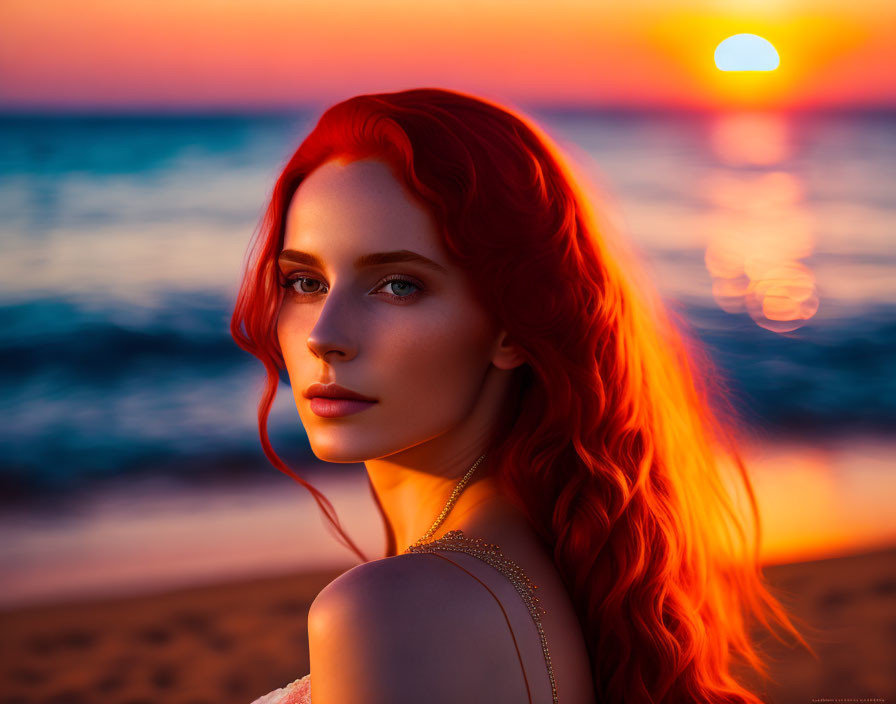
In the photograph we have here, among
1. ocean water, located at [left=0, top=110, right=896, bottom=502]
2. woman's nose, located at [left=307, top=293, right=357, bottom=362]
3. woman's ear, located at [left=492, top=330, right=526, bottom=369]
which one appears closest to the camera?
woman's nose, located at [left=307, top=293, right=357, bottom=362]

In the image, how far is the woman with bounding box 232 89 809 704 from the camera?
5.71 ft

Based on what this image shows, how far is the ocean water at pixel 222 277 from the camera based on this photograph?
952cm

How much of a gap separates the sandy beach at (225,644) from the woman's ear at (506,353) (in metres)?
3.69

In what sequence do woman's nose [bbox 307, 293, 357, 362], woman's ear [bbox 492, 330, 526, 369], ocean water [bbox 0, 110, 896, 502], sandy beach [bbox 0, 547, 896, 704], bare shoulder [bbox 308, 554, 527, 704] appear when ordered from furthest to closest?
ocean water [bbox 0, 110, 896, 502]
sandy beach [bbox 0, 547, 896, 704]
woman's ear [bbox 492, 330, 526, 369]
woman's nose [bbox 307, 293, 357, 362]
bare shoulder [bbox 308, 554, 527, 704]

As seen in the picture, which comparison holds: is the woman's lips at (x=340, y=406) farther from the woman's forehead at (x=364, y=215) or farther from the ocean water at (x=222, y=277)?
the ocean water at (x=222, y=277)

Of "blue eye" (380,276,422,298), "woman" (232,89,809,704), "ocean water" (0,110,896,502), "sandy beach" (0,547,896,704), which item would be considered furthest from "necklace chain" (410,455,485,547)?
"sandy beach" (0,547,896,704)

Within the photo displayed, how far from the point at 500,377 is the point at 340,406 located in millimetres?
332

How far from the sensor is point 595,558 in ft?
5.88

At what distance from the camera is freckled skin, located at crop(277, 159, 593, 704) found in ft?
5.68

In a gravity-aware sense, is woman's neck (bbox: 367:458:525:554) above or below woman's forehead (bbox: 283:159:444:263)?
below

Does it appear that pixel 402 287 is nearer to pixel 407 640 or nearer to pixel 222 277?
pixel 407 640

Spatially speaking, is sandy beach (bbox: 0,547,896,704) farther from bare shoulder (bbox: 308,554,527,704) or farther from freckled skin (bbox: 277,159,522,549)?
bare shoulder (bbox: 308,554,527,704)

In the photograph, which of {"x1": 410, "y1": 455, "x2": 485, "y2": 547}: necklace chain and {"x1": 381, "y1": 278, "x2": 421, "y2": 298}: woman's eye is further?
{"x1": 410, "y1": 455, "x2": 485, "y2": 547}: necklace chain

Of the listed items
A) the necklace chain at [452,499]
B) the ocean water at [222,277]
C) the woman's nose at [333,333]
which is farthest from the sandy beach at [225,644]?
the woman's nose at [333,333]
